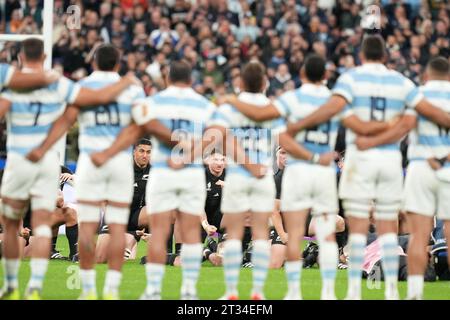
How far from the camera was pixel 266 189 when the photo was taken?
11.3m

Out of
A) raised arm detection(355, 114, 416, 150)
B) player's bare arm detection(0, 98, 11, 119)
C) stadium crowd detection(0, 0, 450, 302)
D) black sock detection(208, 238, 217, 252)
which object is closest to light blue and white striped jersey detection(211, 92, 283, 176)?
raised arm detection(355, 114, 416, 150)

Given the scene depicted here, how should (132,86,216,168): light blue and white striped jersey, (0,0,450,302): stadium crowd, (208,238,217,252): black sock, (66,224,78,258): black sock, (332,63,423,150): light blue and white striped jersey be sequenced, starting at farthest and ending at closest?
(0,0,450,302): stadium crowd < (208,238,217,252): black sock < (66,224,78,258): black sock < (332,63,423,150): light blue and white striped jersey < (132,86,216,168): light blue and white striped jersey

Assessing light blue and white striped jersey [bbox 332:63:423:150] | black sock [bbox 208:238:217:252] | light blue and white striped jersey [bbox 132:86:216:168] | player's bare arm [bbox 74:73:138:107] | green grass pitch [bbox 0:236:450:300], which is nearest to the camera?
player's bare arm [bbox 74:73:138:107]

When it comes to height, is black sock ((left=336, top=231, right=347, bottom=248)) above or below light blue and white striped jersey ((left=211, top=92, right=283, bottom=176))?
below

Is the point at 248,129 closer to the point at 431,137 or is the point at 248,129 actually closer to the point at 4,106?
the point at 431,137

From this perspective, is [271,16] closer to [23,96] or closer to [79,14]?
[79,14]

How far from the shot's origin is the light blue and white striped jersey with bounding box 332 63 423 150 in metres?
11.2

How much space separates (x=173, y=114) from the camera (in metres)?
11.2

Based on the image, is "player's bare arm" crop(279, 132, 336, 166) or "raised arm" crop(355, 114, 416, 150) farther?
"raised arm" crop(355, 114, 416, 150)

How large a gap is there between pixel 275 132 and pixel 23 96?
2.47 metres

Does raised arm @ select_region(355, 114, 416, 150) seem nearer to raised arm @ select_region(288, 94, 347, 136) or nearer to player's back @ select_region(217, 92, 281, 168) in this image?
raised arm @ select_region(288, 94, 347, 136)

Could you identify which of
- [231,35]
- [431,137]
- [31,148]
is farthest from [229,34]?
[31,148]

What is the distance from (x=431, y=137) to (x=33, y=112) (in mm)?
3734

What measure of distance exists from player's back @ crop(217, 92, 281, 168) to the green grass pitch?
1.64m
